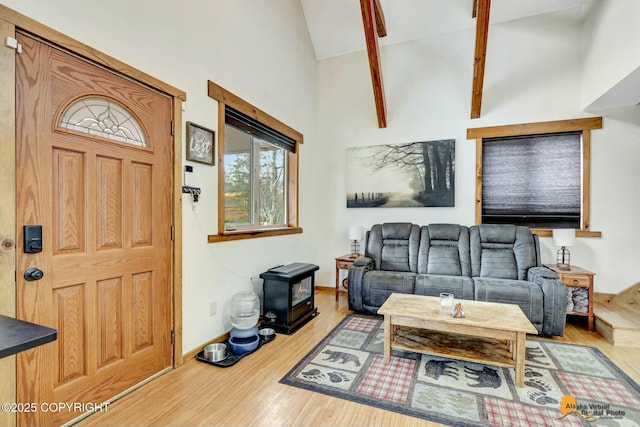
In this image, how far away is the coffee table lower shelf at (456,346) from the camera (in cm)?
230

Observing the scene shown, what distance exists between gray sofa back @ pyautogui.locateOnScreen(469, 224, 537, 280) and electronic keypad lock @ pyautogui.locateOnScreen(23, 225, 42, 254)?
4.00 m

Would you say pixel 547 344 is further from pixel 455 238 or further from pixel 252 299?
pixel 252 299

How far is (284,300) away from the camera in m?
3.21

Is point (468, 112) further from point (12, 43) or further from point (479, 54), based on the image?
point (12, 43)

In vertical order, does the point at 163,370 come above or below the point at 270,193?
below

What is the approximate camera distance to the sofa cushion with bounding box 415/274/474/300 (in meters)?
3.35

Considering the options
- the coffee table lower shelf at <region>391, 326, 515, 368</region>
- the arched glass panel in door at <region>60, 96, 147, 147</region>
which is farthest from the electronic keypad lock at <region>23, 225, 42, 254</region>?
the coffee table lower shelf at <region>391, 326, 515, 368</region>

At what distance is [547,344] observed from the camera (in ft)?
9.58

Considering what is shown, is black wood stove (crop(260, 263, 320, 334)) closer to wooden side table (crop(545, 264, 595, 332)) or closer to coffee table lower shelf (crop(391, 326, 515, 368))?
coffee table lower shelf (crop(391, 326, 515, 368))

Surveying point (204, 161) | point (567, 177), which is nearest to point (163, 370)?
point (204, 161)

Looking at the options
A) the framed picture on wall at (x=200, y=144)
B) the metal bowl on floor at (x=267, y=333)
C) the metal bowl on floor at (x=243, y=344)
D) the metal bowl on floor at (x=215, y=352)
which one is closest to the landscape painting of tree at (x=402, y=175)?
the metal bowl on floor at (x=267, y=333)

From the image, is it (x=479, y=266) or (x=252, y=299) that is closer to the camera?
(x=252, y=299)

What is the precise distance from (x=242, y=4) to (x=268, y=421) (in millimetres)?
3727

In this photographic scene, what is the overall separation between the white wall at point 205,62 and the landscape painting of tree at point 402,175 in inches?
50.2
